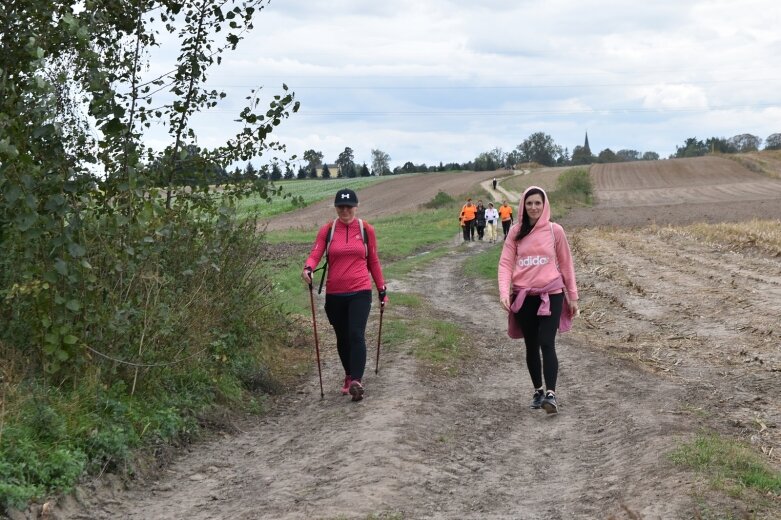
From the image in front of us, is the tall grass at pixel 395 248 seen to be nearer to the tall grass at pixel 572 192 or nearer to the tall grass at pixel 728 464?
the tall grass at pixel 728 464

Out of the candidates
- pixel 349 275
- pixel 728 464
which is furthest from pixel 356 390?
pixel 728 464

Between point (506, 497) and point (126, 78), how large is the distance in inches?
213

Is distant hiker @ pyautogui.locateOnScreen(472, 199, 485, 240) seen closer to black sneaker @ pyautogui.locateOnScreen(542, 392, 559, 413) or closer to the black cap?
the black cap

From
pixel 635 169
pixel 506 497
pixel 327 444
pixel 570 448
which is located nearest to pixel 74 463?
pixel 327 444

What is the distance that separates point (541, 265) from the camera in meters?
8.47

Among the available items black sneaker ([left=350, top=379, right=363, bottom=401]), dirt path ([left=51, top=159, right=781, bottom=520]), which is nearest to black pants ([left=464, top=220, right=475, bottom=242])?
dirt path ([left=51, top=159, right=781, bottom=520])

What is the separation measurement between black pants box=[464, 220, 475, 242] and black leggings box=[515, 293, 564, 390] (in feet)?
84.7

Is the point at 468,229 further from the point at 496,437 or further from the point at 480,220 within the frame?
the point at 496,437

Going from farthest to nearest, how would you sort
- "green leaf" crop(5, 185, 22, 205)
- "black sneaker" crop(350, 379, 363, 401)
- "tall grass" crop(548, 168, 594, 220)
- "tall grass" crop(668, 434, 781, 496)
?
1. "tall grass" crop(548, 168, 594, 220)
2. "black sneaker" crop(350, 379, 363, 401)
3. "green leaf" crop(5, 185, 22, 205)
4. "tall grass" crop(668, 434, 781, 496)

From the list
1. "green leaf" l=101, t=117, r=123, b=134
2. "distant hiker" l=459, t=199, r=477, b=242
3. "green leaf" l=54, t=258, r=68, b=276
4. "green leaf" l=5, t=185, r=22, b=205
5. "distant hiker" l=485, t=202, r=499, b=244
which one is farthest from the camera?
"distant hiker" l=485, t=202, r=499, b=244

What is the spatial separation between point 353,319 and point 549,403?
2090 millimetres

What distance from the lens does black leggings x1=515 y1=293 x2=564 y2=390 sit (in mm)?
8492

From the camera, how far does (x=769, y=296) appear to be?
15883mm

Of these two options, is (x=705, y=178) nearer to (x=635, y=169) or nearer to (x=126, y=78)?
(x=635, y=169)
